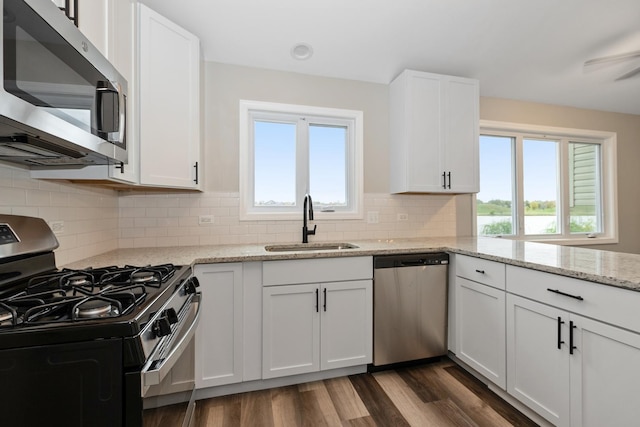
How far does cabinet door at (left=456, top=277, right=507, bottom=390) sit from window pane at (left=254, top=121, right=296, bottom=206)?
1.55 metres

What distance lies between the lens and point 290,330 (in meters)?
1.92

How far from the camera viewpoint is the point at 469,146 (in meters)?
2.66

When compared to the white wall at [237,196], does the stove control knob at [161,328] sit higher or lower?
lower

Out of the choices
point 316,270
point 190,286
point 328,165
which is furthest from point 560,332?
point 328,165

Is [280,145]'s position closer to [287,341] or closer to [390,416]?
[287,341]

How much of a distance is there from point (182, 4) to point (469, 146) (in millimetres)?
2448

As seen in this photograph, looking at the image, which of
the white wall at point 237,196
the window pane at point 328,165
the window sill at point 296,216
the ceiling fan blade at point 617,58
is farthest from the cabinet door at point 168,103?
the ceiling fan blade at point 617,58

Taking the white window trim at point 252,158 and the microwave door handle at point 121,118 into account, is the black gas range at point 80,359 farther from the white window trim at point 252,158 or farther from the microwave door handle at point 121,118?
the white window trim at point 252,158

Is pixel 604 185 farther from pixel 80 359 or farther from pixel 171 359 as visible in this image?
pixel 80 359

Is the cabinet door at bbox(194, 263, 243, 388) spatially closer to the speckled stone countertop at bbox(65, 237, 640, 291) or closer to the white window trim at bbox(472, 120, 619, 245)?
the speckled stone countertop at bbox(65, 237, 640, 291)

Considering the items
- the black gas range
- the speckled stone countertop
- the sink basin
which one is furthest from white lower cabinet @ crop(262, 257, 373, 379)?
the black gas range

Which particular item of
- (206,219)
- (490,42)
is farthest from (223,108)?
(490,42)

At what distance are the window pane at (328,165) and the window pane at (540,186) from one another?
2147 mm

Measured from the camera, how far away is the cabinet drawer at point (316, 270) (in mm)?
1878
